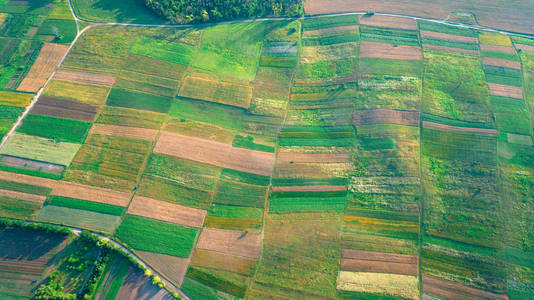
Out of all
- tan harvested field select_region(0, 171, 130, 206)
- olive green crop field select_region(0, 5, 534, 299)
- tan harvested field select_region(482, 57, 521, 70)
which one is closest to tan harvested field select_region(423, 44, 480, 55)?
olive green crop field select_region(0, 5, 534, 299)

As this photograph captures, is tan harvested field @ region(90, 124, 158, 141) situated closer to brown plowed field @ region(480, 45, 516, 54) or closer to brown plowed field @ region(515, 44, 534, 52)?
brown plowed field @ region(480, 45, 516, 54)

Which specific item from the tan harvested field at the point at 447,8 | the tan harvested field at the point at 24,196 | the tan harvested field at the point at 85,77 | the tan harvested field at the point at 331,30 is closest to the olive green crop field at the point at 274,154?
the tan harvested field at the point at 24,196

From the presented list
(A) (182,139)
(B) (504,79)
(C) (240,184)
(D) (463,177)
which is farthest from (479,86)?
(A) (182,139)

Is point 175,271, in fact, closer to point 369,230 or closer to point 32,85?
point 369,230

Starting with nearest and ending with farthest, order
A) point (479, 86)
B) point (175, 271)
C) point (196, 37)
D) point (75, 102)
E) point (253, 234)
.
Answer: point (175, 271) → point (253, 234) → point (75, 102) → point (479, 86) → point (196, 37)

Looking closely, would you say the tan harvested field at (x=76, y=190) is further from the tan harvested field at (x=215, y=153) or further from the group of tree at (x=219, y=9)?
the group of tree at (x=219, y=9)

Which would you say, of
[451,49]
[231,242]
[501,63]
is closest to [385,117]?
[451,49]

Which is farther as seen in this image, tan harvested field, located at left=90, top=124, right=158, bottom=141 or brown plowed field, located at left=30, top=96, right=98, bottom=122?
brown plowed field, located at left=30, top=96, right=98, bottom=122
